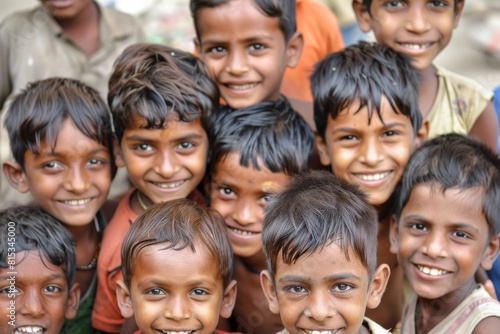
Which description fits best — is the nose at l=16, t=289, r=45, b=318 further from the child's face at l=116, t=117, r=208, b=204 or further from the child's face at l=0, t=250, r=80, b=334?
the child's face at l=116, t=117, r=208, b=204

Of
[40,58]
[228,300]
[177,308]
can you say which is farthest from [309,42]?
[177,308]

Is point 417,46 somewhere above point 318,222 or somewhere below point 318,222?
above

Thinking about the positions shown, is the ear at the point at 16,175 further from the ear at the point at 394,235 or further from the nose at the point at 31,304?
the ear at the point at 394,235

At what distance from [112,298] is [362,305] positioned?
1132mm

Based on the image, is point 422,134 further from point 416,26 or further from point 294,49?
point 294,49

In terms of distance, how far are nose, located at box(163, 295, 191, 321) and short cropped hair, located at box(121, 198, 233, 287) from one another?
170 mm

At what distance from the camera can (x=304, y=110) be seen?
163 inches

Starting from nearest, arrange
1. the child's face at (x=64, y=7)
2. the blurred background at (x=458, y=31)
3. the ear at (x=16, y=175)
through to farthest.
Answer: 1. the ear at (x=16, y=175)
2. the child's face at (x=64, y=7)
3. the blurred background at (x=458, y=31)

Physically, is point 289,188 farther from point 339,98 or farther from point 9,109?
point 9,109

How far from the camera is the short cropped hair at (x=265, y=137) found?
349 centimetres

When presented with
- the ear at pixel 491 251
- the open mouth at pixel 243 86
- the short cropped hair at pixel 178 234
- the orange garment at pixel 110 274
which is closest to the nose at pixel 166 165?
the orange garment at pixel 110 274

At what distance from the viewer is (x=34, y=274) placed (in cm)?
329

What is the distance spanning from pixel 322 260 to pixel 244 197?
0.80 metres

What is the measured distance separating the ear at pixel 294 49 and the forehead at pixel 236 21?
220mm
